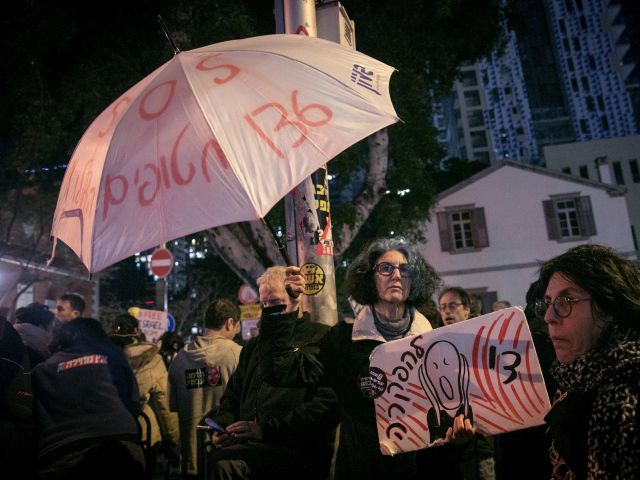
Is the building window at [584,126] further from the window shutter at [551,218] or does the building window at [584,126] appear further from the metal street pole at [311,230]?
the metal street pole at [311,230]

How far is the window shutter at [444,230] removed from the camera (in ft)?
83.2

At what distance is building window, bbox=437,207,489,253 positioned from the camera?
2530cm

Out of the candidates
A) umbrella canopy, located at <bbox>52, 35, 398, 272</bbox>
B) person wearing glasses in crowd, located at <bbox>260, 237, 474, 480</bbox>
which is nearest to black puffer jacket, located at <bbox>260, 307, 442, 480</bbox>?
person wearing glasses in crowd, located at <bbox>260, 237, 474, 480</bbox>

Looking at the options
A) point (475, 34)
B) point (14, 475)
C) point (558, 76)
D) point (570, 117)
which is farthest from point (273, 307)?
point (558, 76)

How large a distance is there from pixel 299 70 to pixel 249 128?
1.55 ft

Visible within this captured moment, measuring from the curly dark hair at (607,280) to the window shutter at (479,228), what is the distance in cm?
2418

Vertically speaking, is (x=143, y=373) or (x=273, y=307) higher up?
(x=273, y=307)

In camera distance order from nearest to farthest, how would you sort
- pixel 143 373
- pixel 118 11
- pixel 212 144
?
pixel 212 144
pixel 143 373
pixel 118 11

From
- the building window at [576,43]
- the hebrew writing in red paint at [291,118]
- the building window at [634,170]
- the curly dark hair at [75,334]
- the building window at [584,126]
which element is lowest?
the curly dark hair at [75,334]

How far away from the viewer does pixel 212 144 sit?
7.70ft

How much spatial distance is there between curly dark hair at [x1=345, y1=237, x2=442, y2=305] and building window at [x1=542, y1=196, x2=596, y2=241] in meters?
24.1

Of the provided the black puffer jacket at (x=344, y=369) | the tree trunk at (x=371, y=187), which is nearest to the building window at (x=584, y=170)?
the tree trunk at (x=371, y=187)

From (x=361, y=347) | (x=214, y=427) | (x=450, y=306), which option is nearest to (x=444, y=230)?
(x=450, y=306)

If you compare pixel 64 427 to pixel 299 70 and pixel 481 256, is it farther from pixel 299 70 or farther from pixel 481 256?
pixel 481 256
